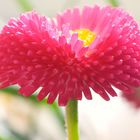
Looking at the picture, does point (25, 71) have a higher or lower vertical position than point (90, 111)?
higher

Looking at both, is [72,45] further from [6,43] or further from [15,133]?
[15,133]

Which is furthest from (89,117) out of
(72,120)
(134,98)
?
(72,120)

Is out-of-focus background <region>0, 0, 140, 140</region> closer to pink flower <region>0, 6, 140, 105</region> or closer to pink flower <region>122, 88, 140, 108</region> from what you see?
pink flower <region>122, 88, 140, 108</region>

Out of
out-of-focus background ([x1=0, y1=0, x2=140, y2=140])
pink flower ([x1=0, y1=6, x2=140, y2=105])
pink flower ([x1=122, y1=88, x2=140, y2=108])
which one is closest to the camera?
pink flower ([x1=0, y1=6, x2=140, y2=105])

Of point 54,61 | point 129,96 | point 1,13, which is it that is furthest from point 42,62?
point 1,13

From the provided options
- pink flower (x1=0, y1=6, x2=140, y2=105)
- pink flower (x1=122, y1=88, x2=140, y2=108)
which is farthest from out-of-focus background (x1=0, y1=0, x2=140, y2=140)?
pink flower (x1=0, y1=6, x2=140, y2=105)

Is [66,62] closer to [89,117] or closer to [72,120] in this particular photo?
[72,120]
